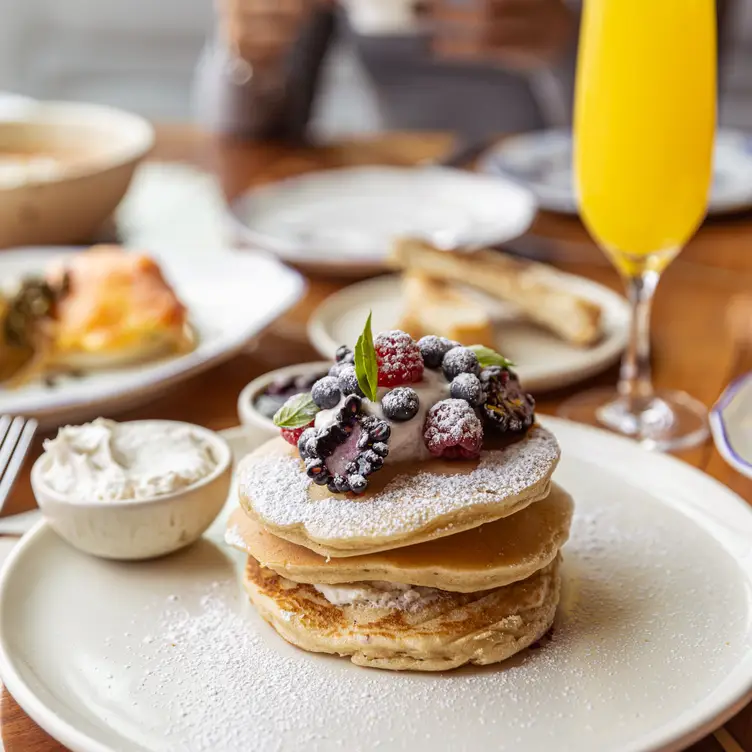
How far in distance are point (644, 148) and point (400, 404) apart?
31.3 inches

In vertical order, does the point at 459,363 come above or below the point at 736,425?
above

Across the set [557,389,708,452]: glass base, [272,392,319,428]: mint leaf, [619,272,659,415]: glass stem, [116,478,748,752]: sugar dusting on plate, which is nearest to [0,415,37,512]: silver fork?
[116,478,748,752]: sugar dusting on plate

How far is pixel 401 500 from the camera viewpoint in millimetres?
1074

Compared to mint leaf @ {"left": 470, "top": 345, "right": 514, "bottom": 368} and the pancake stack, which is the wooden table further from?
mint leaf @ {"left": 470, "top": 345, "right": 514, "bottom": 368}

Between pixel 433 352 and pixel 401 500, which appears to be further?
pixel 433 352

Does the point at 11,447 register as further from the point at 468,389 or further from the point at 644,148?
the point at 644,148

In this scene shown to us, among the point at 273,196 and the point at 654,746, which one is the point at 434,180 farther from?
the point at 654,746

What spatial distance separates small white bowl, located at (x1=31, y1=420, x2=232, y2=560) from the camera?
1217 mm

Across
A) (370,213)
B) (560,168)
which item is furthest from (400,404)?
(560,168)

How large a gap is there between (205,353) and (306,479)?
65cm

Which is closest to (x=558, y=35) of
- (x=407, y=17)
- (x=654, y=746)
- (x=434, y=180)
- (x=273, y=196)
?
(x=407, y=17)

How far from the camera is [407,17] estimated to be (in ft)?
12.6

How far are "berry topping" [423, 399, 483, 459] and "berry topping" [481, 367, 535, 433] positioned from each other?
0.11 feet

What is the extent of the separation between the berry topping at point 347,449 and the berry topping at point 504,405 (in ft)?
0.44
